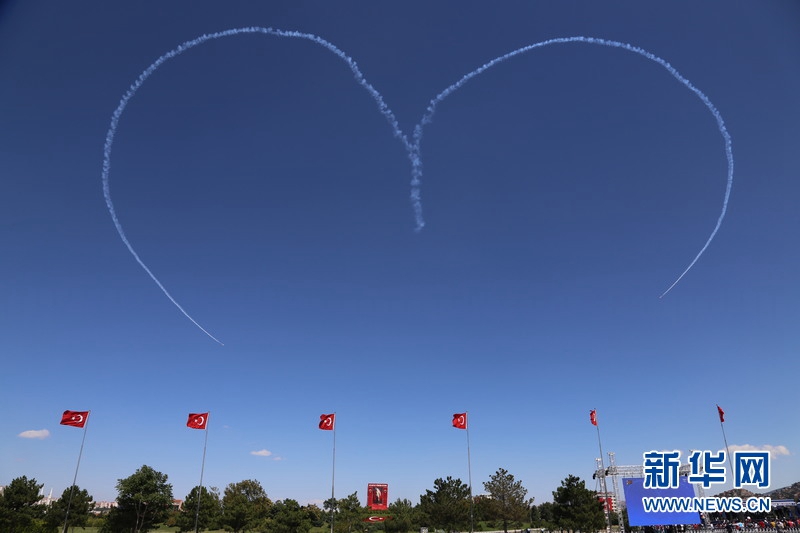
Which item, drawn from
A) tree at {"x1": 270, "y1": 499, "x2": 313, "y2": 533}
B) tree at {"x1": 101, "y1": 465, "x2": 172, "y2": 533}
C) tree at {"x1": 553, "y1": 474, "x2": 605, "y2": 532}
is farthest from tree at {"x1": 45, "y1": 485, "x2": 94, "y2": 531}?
tree at {"x1": 553, "y1": 474, "x2": 605, "y2": 532}

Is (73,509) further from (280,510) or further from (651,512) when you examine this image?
(651,512)

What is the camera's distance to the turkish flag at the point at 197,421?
58.5 m

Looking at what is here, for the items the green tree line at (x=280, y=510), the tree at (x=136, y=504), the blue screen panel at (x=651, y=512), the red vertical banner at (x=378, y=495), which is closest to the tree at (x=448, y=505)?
the green tree line at (x=280, y=510)

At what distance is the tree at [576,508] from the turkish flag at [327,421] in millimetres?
39621

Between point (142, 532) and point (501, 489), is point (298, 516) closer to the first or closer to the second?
point (142, 532)

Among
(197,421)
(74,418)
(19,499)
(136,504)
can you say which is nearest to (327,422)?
(197,421)

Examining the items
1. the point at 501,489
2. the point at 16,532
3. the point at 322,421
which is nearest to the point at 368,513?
the point at 501,489

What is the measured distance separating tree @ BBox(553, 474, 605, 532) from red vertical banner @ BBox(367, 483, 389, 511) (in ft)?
137

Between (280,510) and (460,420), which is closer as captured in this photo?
(460,420)

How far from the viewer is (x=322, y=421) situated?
58.2 meters

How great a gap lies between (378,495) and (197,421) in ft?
186

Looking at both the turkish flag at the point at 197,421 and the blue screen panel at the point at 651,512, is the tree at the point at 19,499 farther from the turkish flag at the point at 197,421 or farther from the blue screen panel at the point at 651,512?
the blue screen panel at the point at 651,512

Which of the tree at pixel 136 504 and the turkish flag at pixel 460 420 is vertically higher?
the turkish flag at pixel 460 420

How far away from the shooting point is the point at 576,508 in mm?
70000
